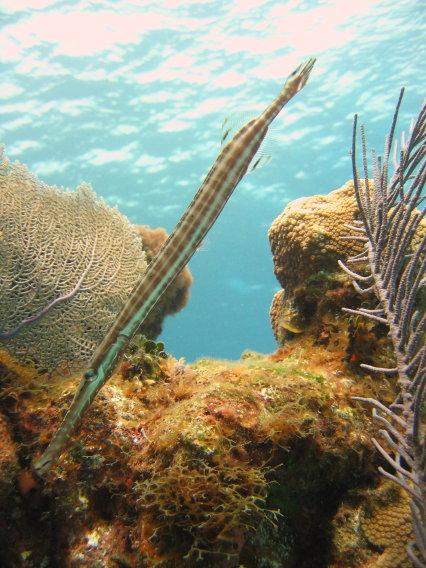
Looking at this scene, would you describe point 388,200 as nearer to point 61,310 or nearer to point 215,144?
point 61,310

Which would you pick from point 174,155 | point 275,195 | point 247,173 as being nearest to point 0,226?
point 247,173

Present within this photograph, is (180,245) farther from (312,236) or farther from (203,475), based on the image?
(312,236)

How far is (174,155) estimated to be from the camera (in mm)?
36250

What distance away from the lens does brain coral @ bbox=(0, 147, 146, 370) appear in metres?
5.15

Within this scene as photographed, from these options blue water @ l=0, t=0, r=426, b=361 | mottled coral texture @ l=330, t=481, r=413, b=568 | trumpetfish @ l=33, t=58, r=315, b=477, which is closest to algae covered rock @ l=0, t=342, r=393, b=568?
mottled coral texture @ l=330, t=481, r=413, b=568

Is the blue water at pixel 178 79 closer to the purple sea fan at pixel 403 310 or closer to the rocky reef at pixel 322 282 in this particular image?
the rocky reef at pixel 322 282

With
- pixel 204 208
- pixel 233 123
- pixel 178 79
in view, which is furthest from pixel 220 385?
pixel 178 79

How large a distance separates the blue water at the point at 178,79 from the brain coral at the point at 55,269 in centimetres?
774

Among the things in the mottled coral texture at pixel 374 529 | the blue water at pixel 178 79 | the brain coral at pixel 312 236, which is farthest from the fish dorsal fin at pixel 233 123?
the blue water at pixel 178 79

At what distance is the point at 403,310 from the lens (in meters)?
3.54

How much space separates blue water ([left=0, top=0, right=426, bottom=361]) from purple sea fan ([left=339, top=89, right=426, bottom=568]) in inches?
396

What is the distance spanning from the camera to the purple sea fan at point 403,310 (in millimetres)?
2869

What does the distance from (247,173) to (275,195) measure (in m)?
47.4

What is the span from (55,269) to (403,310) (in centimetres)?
444
